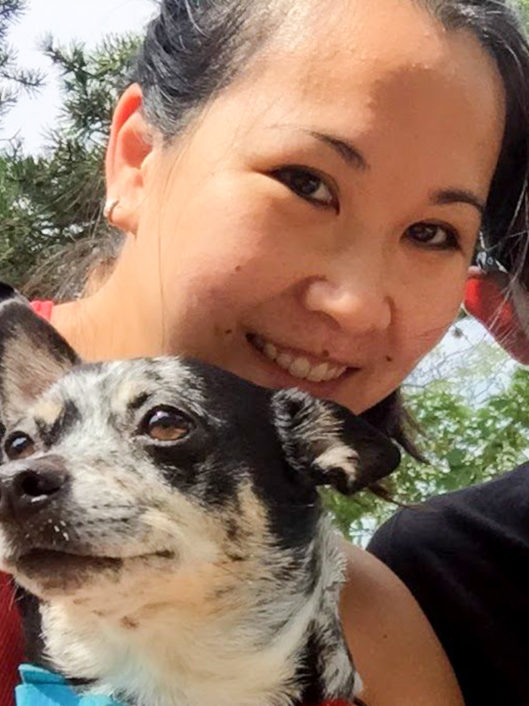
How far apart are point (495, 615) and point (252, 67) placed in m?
0.83

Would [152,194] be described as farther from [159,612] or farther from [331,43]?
[159,612]

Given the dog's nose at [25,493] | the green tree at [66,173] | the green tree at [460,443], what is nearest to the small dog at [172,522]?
the dog's nose at [25,493]

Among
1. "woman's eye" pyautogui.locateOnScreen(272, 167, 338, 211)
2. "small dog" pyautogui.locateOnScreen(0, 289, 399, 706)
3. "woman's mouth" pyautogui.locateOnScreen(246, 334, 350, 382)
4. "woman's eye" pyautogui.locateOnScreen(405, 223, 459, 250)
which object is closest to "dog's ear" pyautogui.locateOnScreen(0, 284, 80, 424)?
"small dog" pyautogui.locateOnScreen(0, 289, 399, 706)

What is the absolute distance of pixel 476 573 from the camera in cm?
162

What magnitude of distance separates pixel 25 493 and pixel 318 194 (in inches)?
20.3

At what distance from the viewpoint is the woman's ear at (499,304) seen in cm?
167

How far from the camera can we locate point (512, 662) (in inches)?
59.6

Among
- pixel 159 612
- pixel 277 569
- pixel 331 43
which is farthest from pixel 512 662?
pixel 331 43

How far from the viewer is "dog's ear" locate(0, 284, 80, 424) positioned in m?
1.31

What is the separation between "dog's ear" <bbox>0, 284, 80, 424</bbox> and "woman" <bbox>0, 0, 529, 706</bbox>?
116 millimetres

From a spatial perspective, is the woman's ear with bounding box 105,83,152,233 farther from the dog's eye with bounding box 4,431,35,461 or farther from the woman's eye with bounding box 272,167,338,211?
the dog's eye with bounding box 4,431,35,461

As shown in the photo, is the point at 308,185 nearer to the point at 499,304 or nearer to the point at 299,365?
the point at 299,365

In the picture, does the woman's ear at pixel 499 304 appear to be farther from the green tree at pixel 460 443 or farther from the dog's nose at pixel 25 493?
the dog's nose at pixel 25 493

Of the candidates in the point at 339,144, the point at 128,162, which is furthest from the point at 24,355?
the point at 339,144
